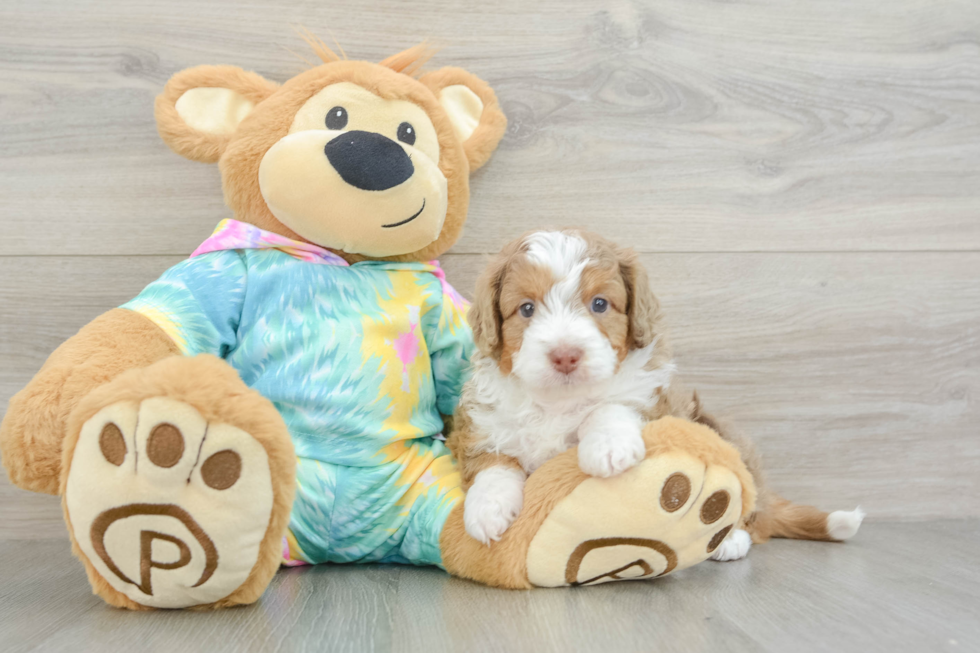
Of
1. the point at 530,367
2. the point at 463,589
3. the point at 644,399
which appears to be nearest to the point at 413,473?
the point at 463,589

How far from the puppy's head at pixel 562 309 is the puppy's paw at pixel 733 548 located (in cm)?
46

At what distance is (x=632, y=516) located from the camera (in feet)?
3.64

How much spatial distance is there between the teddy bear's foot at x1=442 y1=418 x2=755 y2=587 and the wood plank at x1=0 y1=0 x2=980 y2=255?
778 millimetres

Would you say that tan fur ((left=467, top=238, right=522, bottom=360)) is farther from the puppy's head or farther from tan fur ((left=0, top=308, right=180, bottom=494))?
tan fur ((left=0, top=308, right=180, bottom=494))

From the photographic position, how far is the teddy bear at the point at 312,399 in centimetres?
96

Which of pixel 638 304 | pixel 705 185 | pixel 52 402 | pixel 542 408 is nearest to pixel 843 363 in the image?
pixel 705 185

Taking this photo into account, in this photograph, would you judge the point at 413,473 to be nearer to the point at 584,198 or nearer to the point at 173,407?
the point at 173,407

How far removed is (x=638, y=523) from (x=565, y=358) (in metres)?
0.29

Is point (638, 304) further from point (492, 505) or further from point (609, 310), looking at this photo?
point (492, 505)

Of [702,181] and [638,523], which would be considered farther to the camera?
[702,181]

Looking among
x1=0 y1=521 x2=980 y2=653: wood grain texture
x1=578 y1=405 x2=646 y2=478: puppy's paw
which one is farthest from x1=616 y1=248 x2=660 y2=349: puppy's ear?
x1=0 y1=521 x2=980 y2=653: wood grain texture

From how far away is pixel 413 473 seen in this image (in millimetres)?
1391

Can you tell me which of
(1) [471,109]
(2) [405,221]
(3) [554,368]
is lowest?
(3) [554,368]

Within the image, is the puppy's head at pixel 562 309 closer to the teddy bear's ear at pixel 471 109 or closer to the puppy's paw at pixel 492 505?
the puppy's paw at pixel 492 505
